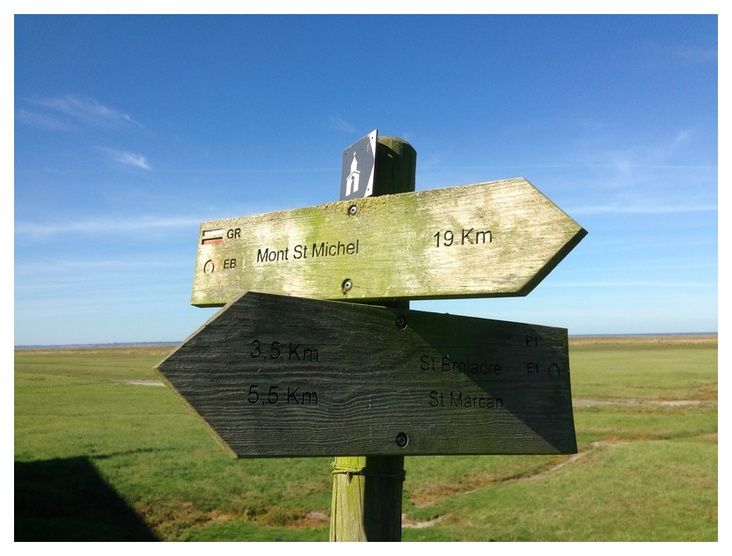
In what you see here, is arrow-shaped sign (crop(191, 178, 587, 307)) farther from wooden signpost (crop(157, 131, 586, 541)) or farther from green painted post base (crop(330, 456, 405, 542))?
green painted post base (crop(330, 456, 405, 542))

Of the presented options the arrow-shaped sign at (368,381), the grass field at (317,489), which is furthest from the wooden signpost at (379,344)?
the grass field at (317,489)

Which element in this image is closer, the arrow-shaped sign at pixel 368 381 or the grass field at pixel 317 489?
the arrow-shaped sign at pixel 368 381

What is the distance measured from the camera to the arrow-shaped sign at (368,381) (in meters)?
1.67

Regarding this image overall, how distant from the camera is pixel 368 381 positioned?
1907 mm

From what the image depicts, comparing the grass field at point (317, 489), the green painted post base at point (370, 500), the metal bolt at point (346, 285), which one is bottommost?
the grass field at point (317, 489)

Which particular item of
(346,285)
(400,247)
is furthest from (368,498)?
(400,247)

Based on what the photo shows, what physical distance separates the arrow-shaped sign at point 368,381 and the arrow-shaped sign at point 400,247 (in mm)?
180

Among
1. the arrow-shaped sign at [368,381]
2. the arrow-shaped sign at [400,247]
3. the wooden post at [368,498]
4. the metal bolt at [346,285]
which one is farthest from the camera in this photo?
the wooden post at [368,498]

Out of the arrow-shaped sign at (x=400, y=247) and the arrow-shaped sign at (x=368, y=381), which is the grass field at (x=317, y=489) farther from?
the arrow-shaped sign at (x=368, y=381)

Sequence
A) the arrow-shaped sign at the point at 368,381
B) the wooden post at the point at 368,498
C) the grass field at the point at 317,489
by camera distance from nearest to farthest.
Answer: the arrow-shaped sign at the point at 368,381
the wooden post at the point at 368,498
the grass field at the point at 317,489

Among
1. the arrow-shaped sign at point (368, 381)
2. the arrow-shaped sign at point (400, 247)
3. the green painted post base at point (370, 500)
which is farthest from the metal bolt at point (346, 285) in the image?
the green painted post base at point (370, 500)

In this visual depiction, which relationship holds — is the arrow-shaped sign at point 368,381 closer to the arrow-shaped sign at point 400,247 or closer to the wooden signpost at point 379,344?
the wooden signpost at point 379,344

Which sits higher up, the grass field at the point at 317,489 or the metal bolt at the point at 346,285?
the metal bolt at the point at 346,285

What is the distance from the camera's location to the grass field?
9828 mm
